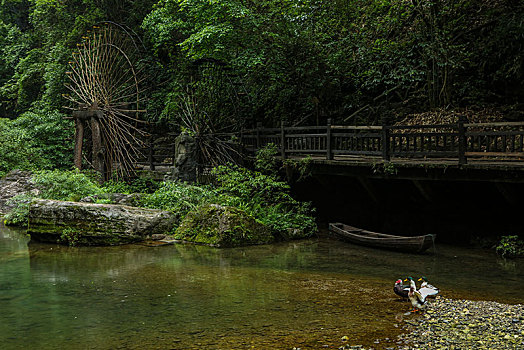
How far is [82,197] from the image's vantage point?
1566cm

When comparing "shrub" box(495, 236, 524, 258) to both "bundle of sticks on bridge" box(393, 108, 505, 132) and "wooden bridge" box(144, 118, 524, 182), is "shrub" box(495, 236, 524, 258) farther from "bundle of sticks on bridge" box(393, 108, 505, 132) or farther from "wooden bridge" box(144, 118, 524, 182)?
"bundle of sticks on bridge" box(393, 108, 505, 132)

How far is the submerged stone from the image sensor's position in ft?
44.1

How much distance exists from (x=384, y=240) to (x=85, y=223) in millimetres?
7931

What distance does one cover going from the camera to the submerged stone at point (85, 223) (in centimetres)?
1345

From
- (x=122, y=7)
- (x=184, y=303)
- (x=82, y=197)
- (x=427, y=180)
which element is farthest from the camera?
(x=122, y=7)

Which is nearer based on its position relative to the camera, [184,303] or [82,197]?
[184,303]

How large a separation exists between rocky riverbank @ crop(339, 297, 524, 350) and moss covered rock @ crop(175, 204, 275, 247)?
6610 mm

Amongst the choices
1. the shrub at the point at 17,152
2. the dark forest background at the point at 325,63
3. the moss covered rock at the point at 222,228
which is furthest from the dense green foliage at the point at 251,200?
the shrub at the point at 17,152

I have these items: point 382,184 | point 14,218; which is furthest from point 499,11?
point 14,218

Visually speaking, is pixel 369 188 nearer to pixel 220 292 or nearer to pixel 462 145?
pixel 462 145

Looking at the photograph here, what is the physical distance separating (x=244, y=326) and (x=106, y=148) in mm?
14995

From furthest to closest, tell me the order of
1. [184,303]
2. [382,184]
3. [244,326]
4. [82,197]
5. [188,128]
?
[188,128] → [82,197] → [382,184] → [184,303] → [244,326]

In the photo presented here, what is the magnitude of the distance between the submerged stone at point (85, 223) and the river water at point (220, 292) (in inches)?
17.7

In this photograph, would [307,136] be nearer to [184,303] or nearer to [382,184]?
[382,184]
